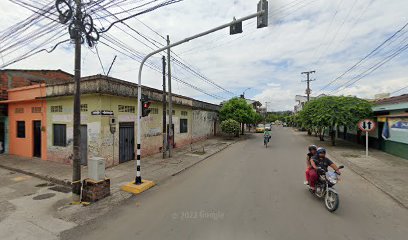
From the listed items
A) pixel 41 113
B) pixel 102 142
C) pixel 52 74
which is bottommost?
pixel 102 142

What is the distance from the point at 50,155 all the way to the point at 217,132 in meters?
20.4

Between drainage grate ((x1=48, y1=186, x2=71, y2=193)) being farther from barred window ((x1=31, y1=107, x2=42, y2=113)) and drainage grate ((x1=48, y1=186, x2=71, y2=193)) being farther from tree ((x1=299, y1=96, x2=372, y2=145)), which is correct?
tree ((x1=299, y1=96, x2=372, y2=145))

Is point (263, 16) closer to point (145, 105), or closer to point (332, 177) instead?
point (332, 177)

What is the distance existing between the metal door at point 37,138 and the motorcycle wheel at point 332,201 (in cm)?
1558

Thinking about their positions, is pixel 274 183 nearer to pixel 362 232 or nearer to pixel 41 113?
pixel 362 232

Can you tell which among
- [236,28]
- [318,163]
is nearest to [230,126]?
[318,163]

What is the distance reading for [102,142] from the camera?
33.9 ft

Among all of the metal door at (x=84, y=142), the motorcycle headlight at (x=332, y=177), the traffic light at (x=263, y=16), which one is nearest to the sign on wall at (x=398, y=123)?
the motorcycle headlight at (x=332, y=177)

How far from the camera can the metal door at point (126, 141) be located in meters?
11.6

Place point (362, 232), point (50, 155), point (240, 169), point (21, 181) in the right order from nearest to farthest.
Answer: point (362, 232) < point (21, 181) < point (240, 169) < point (50, 155)

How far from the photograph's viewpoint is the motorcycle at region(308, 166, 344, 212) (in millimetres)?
5340

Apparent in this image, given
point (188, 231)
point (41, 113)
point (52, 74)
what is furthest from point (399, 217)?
point (52, 74)

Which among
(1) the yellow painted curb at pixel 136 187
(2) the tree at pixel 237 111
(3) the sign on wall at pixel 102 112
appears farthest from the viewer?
(2) the tree at pixel 237 111

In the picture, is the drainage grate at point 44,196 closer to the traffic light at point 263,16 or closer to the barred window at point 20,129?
the traffic light at point 263,16
